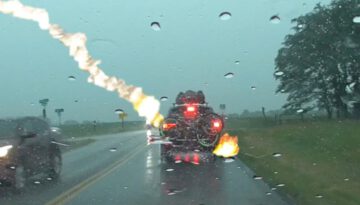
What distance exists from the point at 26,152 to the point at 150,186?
2814mm

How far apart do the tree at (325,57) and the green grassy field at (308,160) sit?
13.6 meters

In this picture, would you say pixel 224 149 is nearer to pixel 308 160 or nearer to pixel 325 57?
pixel 308 160

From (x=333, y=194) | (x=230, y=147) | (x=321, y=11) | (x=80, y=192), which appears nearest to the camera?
(x=333, y=194)

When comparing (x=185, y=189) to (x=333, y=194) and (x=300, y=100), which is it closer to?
(x=333, y=194)

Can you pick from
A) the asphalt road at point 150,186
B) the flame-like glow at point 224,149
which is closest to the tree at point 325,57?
the flame-like glow at point 224,149

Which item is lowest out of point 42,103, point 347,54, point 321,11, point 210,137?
point 210,137

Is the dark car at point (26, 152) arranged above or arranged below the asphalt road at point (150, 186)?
above

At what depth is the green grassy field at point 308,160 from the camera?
32.2 ft

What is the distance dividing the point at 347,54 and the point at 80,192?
113ft

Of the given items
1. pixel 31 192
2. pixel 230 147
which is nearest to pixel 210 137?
pixel 230 147

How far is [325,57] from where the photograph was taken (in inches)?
1663

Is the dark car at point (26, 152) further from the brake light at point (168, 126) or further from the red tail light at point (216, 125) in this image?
the red tail light at point (216, 125)

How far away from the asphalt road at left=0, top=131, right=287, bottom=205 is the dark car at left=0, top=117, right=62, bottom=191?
0.93ft

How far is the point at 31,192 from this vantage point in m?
10.9
